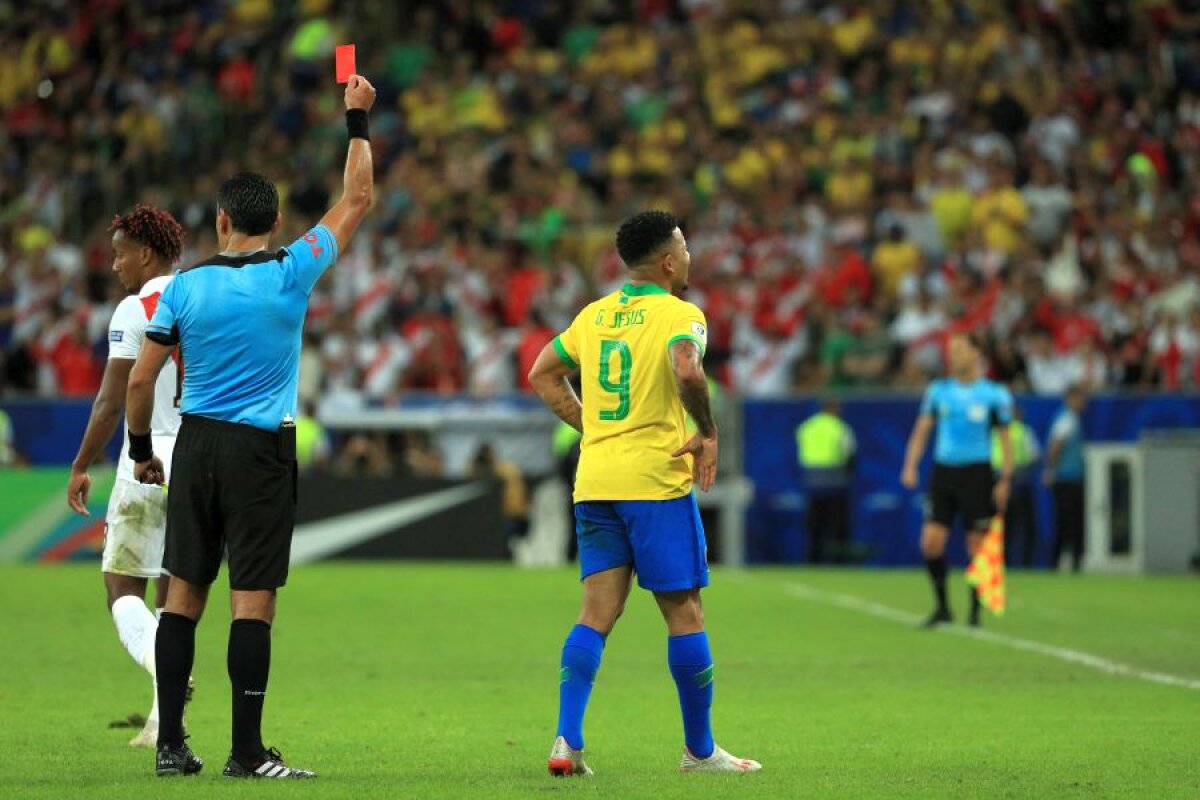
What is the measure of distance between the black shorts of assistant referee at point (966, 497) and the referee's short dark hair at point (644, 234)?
9374mm

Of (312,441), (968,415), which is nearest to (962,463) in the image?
(968,415)

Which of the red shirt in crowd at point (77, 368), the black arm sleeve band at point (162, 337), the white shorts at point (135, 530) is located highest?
the red shirt in crowd at point (77, 368)

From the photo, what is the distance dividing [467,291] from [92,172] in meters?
7.42

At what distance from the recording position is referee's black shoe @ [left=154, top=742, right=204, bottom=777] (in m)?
8.03

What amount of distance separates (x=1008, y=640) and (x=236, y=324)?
30.6ft

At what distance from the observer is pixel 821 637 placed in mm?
15984

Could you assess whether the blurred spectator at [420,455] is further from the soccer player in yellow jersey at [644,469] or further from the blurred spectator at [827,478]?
the soccer player in yellow jersey at [644,469]

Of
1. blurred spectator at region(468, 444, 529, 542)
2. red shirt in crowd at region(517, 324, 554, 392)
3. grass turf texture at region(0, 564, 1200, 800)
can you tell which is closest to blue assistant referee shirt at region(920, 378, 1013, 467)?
grass turf texture at region(0, 564, 1200, 800)

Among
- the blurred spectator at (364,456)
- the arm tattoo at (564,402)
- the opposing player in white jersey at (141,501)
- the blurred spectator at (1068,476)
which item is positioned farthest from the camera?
the blurred spectator at (364,456)

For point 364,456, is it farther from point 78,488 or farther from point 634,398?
point 634,398

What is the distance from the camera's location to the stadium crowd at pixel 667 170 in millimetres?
25625

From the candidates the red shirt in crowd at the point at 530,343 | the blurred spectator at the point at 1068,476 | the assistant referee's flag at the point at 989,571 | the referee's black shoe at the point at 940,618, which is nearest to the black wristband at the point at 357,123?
the referee's black shoe at the point at 940,618

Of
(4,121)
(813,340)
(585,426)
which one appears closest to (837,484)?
(813,340)

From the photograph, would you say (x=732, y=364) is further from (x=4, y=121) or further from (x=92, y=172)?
(x=4, y=121)
